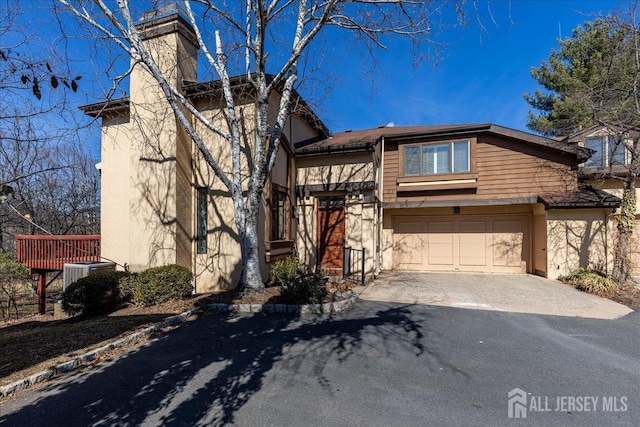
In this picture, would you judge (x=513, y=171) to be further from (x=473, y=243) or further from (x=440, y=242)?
(x=440, y=242)

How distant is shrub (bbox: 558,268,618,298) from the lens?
26.6 ft

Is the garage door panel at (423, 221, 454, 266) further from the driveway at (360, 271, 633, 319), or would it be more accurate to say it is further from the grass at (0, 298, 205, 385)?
the grass at (0, 298, 205, 385)

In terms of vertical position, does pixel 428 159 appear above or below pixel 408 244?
above

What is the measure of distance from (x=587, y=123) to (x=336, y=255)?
35.9ft

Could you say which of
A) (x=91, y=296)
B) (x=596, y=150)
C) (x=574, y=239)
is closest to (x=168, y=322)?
(x=91, y=296)

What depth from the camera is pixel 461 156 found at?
454 inches

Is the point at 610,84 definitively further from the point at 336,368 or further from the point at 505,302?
the point at 336,368

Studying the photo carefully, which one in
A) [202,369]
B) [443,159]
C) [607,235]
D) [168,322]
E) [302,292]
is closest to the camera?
[202,369]

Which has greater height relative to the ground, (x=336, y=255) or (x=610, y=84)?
(x=610, y=84)

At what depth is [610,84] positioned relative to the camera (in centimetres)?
887

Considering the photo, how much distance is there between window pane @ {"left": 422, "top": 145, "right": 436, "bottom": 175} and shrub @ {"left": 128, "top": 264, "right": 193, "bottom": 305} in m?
9.50

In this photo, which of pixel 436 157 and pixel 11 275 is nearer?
pixel 11 275

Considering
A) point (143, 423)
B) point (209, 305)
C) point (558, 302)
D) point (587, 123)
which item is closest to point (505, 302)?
point (558, 302)

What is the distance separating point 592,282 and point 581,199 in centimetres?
289
